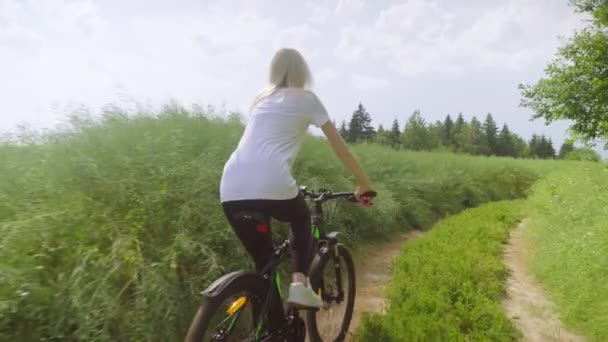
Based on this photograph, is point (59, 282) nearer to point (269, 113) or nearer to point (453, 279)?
point (269, 113)

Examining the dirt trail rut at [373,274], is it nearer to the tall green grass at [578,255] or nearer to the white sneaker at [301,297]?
the white sneaker at [301,297]

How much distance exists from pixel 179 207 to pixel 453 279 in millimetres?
3130

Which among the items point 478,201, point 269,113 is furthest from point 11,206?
point 478,201

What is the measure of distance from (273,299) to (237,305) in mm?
343

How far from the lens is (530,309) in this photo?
14.2ft

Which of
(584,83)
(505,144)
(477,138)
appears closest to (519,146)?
(505,144)

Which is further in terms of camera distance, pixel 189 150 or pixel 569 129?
pixel 569 129

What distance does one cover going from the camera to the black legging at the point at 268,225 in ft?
8.02

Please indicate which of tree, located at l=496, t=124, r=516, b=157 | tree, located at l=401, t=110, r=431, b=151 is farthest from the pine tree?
tree, located at l=401, t=110, r=431, b=151

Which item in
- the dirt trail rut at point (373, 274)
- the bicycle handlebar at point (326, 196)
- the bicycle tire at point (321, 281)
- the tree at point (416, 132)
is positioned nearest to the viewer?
the bicycle handlebar at point (326, 196)

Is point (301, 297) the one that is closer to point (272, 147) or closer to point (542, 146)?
point (272, 147)

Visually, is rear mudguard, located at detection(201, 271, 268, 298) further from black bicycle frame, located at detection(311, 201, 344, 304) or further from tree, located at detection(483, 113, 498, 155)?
tree, located at detection(483, 113, 498, 155)

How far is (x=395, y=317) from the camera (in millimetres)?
3949

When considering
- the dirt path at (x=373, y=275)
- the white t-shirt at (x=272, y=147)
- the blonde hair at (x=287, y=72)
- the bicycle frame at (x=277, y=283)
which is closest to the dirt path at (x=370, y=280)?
the dirt path at (x=373, y=275)
